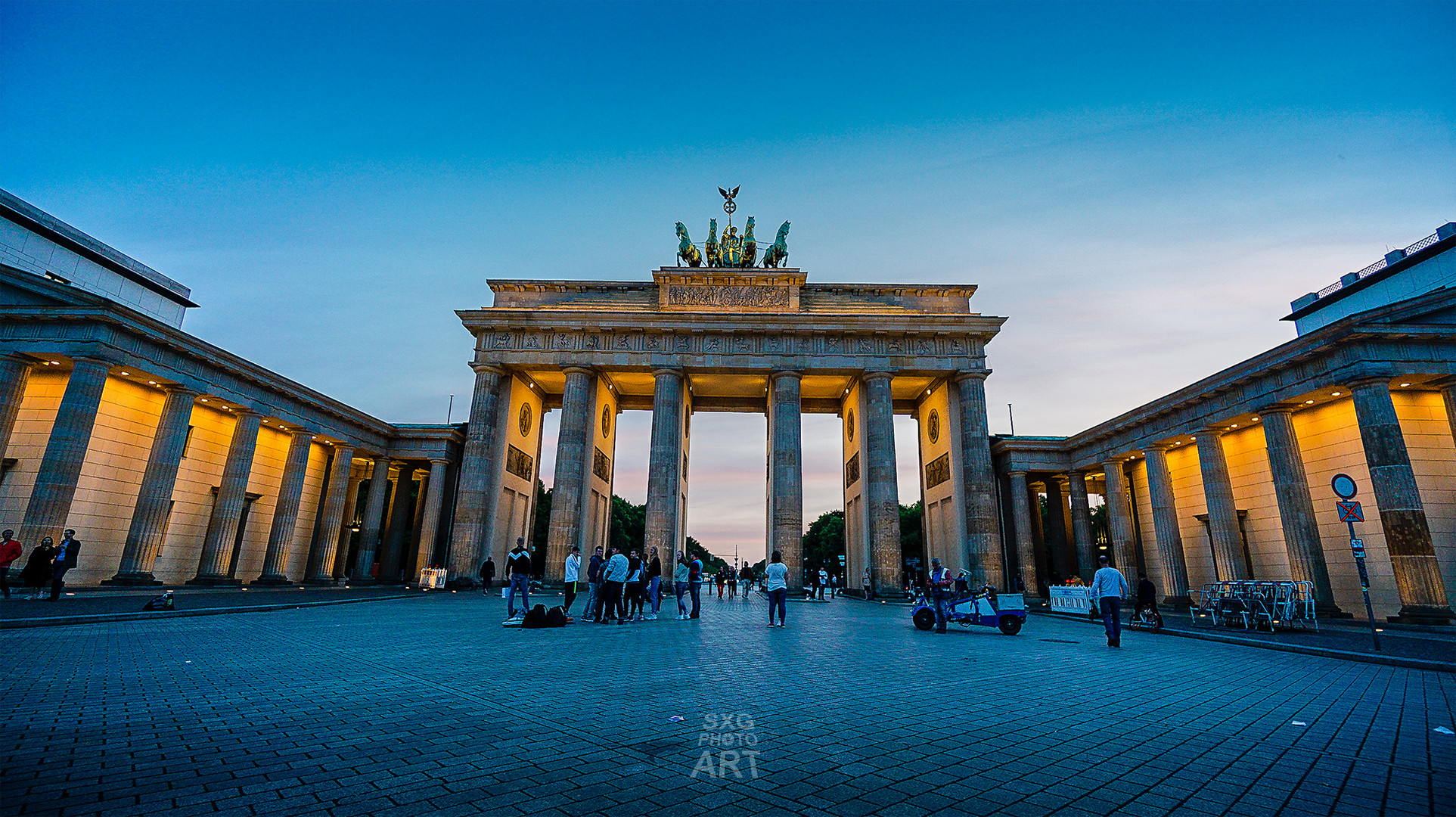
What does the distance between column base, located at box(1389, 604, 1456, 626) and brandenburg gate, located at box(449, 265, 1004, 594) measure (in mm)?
15307

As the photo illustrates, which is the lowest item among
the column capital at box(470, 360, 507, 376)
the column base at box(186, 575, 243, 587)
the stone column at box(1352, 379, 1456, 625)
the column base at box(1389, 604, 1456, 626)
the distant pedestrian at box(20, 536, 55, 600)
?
the column base at box(186, 575, 243, 587)

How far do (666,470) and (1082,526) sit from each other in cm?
2467

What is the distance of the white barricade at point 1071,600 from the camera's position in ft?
70.0

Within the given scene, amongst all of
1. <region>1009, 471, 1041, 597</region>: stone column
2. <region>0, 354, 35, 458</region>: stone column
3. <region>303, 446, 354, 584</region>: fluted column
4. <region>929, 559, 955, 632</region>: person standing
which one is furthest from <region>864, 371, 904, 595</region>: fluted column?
<region>0, 354, 35, 458</region>: stone column

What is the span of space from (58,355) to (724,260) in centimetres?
3087

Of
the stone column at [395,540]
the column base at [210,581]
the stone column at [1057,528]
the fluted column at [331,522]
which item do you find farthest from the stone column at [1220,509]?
the stone column at [395,540]

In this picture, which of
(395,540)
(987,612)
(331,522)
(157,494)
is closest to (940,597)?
(987,612)

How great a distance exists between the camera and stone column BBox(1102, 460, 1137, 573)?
31.8 metres

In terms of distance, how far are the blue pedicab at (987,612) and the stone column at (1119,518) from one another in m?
21.7

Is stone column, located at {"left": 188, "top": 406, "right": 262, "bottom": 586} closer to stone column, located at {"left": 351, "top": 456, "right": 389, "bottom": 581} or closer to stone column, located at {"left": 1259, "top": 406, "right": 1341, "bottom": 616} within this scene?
stone column, located at {"left": 351, "top": 456, "right": 389, "bottom": 581}

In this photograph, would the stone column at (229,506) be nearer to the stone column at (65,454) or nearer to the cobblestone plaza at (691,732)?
the stone column at (65,454)

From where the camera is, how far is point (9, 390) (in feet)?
67.9

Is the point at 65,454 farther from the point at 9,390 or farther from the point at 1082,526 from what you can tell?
the point at 1082,526

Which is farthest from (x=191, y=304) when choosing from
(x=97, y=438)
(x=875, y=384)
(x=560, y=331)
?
(x=875, y=384)
